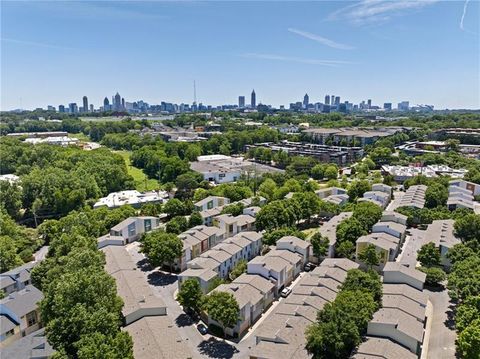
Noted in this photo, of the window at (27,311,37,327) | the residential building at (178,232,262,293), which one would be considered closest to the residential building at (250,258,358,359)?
the residential building at (178,232,262,293)

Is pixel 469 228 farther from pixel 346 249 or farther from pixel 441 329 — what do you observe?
pixel 441 329

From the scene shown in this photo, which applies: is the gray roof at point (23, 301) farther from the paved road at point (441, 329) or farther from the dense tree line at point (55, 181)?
the paved road at point (441, 329)

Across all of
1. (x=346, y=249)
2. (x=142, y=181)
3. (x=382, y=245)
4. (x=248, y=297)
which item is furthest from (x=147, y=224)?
(x=142, y=181)

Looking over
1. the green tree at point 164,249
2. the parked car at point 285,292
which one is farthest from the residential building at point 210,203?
the parked car at point 285,292

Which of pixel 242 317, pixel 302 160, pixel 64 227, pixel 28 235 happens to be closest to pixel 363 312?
pixel 242 317

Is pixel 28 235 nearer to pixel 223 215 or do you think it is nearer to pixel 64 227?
pixel 64 227
